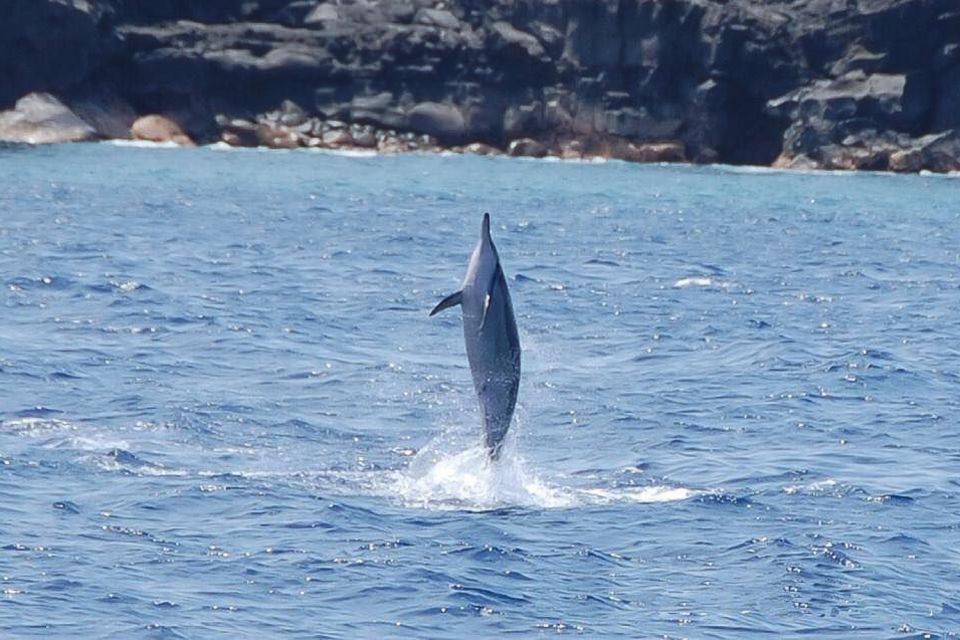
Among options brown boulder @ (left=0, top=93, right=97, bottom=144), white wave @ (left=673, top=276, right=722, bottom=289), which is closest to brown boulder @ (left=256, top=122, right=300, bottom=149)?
brown boulder @ (left=0, top=93, right=97, bottom=144)

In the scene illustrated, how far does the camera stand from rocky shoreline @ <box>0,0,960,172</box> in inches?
2438

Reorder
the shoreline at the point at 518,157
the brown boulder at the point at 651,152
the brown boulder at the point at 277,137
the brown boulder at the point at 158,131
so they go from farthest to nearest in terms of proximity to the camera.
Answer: the brown boulder at the point at 651,152
the brown boulder at the point at 277,137
the brown boulder at the point at 158,131
the shoreline at the point at 518,157

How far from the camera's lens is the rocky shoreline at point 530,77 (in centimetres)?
6194

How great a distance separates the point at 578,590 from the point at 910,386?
8435 millimetres

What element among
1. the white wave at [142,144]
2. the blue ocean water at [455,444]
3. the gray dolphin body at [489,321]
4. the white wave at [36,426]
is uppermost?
the gray dolphin body at [489,321]

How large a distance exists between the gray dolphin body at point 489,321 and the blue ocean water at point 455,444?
1141 mm

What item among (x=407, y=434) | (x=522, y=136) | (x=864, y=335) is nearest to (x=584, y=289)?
(x=864, y=335)

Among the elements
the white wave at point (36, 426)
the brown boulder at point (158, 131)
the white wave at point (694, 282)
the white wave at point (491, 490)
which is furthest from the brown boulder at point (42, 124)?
the white wave at point (491, 490)

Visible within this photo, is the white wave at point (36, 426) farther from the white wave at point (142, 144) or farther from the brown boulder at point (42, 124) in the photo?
the brown boulder at point (42, 124)

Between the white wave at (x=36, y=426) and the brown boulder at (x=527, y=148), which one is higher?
the white wave at (x=36, y=426)

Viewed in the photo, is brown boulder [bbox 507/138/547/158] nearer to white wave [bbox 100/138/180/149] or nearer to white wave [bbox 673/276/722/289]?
white wave [bbox 100/138/180/149]

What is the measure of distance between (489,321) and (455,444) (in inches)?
152

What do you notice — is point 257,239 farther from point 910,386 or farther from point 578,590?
point 578,590

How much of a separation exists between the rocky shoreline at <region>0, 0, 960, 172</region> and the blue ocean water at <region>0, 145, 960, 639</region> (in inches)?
1220
